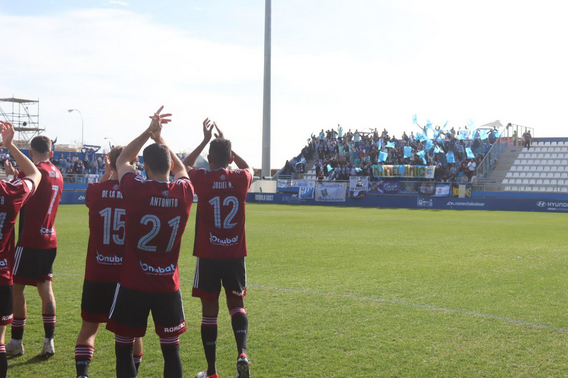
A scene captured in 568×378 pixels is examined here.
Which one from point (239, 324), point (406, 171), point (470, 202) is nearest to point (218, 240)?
point (239, 324)

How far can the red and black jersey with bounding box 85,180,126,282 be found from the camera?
191 inches

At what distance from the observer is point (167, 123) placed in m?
4.28

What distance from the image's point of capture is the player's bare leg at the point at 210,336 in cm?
502

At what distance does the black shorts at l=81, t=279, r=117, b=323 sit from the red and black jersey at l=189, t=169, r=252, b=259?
86 centimetres

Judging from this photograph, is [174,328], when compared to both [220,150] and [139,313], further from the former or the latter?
[220,150]

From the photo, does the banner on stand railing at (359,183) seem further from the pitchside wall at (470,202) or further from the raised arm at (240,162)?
the raised arm at (240,162)

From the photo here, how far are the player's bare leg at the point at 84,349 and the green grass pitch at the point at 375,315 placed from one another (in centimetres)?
48

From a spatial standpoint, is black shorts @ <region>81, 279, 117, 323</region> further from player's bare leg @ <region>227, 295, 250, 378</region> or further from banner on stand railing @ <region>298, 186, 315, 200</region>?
banner on stand railing @ <region>298, 186, 315, 200</region>

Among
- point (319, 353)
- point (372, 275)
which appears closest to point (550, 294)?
point (372, 275)

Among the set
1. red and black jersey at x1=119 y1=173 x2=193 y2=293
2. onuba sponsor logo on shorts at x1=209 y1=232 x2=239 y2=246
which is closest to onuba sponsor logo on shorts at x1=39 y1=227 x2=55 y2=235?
onuba sponsor logo on shorts at x1=209 y1=232 x2=239 y2=246

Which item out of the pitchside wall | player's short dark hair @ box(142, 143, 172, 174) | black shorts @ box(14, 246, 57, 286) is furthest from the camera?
the pitchside wall

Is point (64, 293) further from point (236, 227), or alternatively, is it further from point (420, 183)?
point (420, 183)

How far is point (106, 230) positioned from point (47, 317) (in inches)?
61.0

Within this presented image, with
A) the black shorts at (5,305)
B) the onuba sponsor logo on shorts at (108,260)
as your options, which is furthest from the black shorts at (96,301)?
the black shorts at (5,305)
